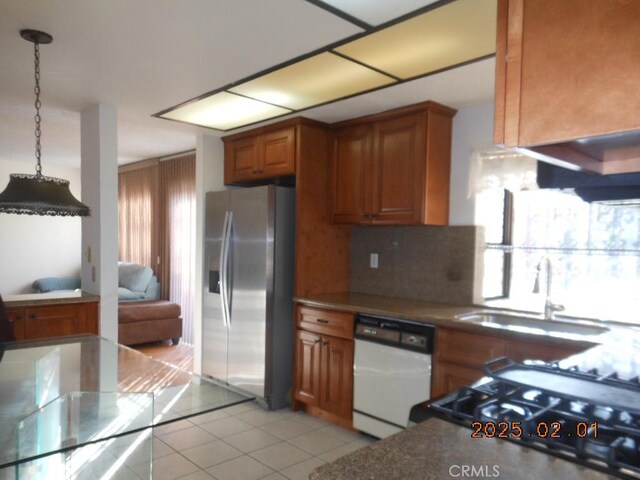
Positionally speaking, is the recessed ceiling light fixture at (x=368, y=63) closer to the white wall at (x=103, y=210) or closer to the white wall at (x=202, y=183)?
the white wall at (x=103, y=210)

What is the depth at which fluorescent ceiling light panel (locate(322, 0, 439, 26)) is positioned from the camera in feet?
5.70

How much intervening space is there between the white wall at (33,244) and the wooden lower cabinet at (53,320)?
4.53 metres

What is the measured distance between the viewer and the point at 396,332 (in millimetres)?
2758

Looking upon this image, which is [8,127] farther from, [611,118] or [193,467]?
[611,118]

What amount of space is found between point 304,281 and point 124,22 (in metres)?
2.11

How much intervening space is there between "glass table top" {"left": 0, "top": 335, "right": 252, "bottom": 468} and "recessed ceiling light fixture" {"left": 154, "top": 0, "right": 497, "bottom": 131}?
1.64 m

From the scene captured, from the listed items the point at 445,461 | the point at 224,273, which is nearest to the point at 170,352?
the point at 224,273

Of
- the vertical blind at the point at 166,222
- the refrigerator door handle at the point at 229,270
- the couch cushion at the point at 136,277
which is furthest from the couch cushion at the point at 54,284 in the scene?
the refrigerator door handle at the point at 229,270

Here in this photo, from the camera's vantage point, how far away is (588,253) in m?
2.63

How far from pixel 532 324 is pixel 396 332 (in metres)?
0.80

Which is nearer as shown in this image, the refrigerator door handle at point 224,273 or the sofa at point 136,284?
the refrigerator door handle at point 224,273

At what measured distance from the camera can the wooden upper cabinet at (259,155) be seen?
3515mm

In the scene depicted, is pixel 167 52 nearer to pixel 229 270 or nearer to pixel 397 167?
pixel 397 167

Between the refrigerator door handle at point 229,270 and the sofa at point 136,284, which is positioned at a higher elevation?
the refrigerator door handle at point 229,270
